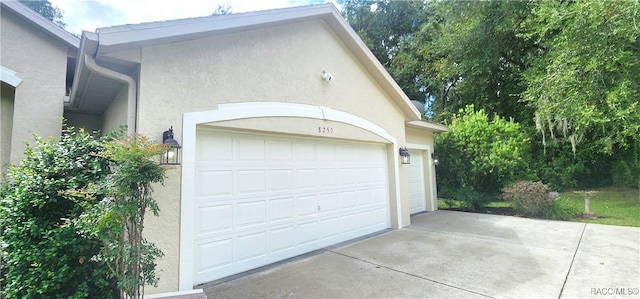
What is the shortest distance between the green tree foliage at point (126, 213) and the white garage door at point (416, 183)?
8.78m

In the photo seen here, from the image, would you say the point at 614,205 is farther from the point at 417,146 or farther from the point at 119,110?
the point at 119,110

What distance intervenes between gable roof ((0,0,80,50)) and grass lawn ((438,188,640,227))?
12886mm

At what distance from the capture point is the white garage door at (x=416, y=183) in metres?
10.4

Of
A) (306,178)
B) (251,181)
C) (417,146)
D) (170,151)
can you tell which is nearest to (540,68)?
(417,146)

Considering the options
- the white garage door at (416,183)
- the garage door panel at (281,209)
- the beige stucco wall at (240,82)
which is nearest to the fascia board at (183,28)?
the beige stucco wall at (240,82)

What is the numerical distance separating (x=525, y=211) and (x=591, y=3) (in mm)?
6887

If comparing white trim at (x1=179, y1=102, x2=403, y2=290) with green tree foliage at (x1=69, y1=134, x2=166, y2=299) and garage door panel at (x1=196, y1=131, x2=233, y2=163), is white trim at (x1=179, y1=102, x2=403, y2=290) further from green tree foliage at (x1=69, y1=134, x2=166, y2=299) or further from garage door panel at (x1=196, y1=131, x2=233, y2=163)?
green tree foliage at (x1=69, y1=134, x2=166, y2=299)

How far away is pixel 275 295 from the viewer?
4023 mm

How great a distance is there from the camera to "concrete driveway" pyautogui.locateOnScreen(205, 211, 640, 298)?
407 cm

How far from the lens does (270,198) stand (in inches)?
213

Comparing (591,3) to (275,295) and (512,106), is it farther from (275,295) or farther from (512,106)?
(275,295)

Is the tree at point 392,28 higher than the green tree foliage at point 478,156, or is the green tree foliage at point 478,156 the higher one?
the tree at point 392,28

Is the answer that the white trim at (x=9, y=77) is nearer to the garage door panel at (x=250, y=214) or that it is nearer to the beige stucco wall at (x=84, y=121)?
the beige stucco wall at (x=84, y=121)

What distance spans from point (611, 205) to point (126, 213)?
16.1 m
